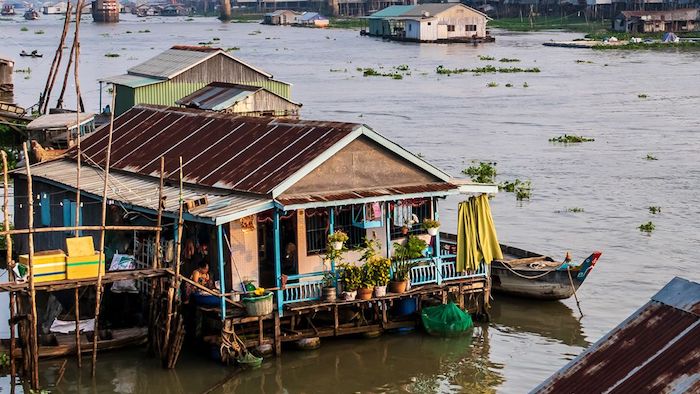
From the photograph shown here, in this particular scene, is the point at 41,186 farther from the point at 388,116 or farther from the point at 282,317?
the point at 388,116

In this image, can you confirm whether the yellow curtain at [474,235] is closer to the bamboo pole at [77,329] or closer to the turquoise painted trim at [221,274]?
the turquoise painted trim at [221,274]

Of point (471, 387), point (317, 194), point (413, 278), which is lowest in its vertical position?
point (471, 387)

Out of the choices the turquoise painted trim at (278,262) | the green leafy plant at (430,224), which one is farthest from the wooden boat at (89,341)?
the green leafy plant at (430,224)

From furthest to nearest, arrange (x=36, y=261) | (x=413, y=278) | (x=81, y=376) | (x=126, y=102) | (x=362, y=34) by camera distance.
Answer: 1. (x=362, y=34)
2. (x=126, y=102)
3. (x=413, y=278)
4. (x=81, y=376)
5. (x=36, y=261)

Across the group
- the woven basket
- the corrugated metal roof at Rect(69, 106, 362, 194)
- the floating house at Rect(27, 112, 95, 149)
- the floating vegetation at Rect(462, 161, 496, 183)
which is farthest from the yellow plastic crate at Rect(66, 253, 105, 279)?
the floating vegetation at Rect(462, 161, 496, 183)

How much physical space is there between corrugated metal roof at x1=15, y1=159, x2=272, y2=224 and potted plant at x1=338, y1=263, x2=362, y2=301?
1.66 metres

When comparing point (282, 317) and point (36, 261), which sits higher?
point (36, 261)

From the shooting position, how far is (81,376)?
18438mm

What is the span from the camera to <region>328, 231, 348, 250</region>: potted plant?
748 inches

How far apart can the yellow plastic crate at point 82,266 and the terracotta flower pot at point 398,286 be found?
15.6 feet

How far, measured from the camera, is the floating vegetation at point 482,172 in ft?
118

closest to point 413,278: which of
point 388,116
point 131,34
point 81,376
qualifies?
point 81,376

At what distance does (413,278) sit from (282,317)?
7.80 ft

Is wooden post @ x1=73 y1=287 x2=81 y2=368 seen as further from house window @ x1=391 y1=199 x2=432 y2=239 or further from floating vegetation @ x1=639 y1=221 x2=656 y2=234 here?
floating vegetation @ x1=639 y1=221 x2=656 y2=234
